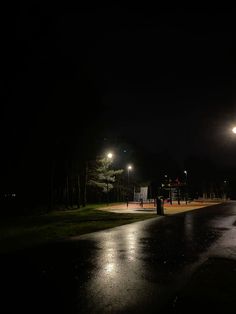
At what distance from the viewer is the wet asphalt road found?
18.6 feet

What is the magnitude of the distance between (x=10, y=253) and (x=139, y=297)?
Result: 6.17 m

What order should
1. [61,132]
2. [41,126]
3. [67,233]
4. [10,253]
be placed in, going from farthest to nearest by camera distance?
[61,132] < [41,126] < [67,233] < [10,253]

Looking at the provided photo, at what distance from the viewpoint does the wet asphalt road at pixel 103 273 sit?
5656 millimetres

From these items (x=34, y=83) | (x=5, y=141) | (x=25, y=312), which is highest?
(x=34, y=83)

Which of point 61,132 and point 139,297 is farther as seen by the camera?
point 61,132

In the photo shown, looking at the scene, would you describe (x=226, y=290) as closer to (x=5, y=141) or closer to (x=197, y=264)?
(x=197, y=264)

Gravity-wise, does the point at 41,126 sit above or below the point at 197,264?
above

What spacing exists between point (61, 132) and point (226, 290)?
26.4 metres

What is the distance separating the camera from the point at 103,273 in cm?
770

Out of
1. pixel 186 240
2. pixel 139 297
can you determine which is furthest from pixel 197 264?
pixel 186 240

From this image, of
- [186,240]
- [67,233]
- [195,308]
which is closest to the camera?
[195,308]

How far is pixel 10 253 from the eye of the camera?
10562mm

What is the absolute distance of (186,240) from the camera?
41.9 ft

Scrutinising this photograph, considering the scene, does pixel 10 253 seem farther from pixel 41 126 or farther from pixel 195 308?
pixel 41 126
